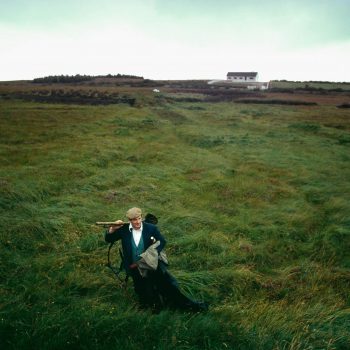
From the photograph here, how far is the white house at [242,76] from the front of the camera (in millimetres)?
110188

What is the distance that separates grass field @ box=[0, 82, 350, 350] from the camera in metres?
4.96

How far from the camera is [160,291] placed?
18.2 feet

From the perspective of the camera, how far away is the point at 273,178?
15.6 metres

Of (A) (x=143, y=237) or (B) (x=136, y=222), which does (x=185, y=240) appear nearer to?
(A) (x=143, y=237)

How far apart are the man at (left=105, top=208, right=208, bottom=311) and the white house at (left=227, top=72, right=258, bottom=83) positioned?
110389 millimetres

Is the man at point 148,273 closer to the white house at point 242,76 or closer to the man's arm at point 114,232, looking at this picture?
the man's arm at point 114,232

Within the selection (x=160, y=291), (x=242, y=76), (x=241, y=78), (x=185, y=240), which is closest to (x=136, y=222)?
(x=160, y=291)

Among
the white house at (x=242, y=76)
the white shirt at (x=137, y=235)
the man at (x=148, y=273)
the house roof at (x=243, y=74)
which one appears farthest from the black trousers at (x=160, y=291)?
the house roof at (x=243, y=74)

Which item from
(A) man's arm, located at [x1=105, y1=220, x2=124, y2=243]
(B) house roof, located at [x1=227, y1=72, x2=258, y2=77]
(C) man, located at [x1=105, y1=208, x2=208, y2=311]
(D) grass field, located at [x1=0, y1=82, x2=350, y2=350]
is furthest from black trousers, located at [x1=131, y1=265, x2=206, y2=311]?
(B) house roof, located at [x1=227, y1=72, x2=258, y2=77]

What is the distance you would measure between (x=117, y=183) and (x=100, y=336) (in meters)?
9.81

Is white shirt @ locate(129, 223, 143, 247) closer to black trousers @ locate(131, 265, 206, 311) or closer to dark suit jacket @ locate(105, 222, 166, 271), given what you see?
dark suit jacket @ locate(105, 222, 166, 271)

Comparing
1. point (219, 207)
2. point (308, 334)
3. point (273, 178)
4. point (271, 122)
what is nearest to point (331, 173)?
point (273, 178)

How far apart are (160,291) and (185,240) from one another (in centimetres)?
344

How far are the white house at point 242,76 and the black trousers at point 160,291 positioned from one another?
11050 centimetres
